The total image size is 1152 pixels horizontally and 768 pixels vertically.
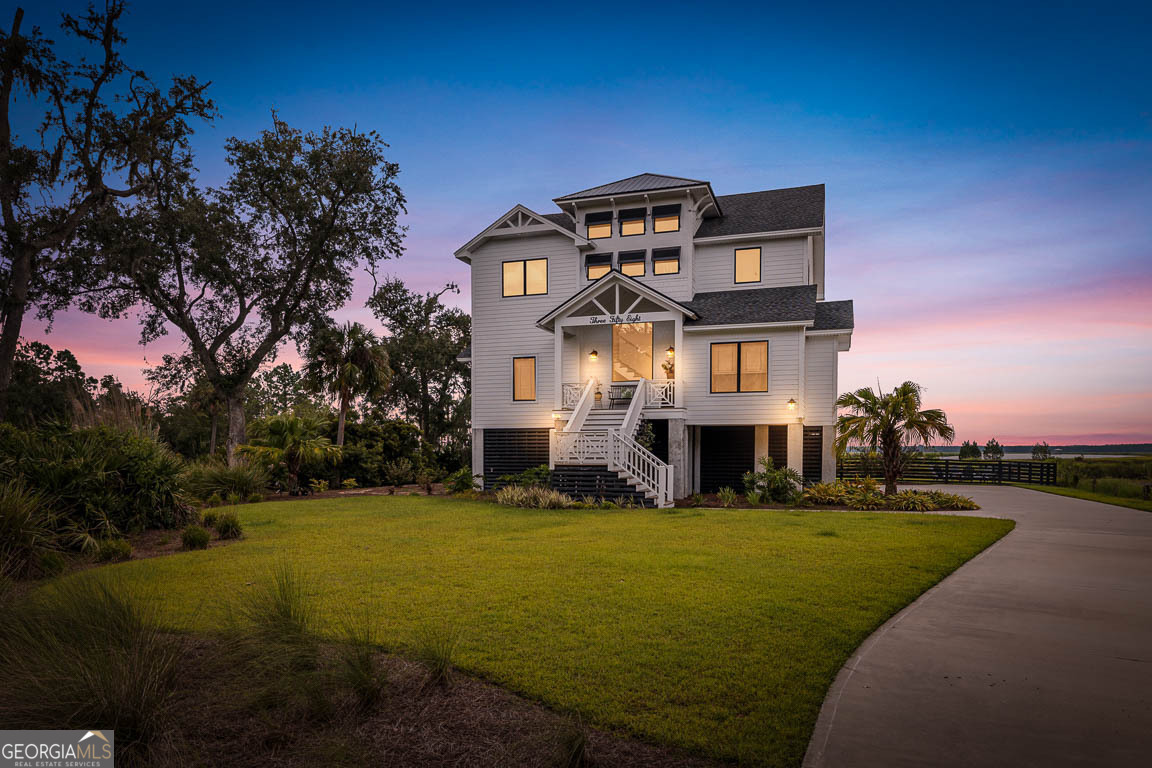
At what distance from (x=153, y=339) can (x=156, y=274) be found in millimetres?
3535

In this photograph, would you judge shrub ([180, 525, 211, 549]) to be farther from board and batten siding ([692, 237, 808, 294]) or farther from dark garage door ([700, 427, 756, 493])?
board and batten siding ([692, 237, 808, 294])

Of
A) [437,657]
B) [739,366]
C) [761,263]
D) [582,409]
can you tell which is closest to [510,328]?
[582,409]

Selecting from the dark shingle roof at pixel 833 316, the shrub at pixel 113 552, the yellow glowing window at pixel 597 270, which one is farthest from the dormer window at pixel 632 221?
the shrub at pixel 113 552

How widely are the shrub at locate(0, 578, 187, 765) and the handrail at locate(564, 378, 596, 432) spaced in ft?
45.6

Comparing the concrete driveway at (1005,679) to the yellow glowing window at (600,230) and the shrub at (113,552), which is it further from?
the yellow glowing window at (600,230)

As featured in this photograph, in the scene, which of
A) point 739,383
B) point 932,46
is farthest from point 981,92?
point 739,383

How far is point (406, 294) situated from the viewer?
3816 cm

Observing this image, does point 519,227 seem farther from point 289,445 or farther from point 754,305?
point 289,445

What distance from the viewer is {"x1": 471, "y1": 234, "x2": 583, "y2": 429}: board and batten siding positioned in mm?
21484

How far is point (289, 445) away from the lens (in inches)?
798

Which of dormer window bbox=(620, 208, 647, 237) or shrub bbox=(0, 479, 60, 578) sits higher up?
dormer window bbox=(620, 208, 647, 237)

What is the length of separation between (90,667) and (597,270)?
1954 cm

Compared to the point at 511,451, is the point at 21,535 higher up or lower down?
lower down

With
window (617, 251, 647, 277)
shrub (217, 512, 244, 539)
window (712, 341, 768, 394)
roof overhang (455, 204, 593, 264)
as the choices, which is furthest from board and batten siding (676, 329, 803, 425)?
shrub (217, 512, 244, 539)
